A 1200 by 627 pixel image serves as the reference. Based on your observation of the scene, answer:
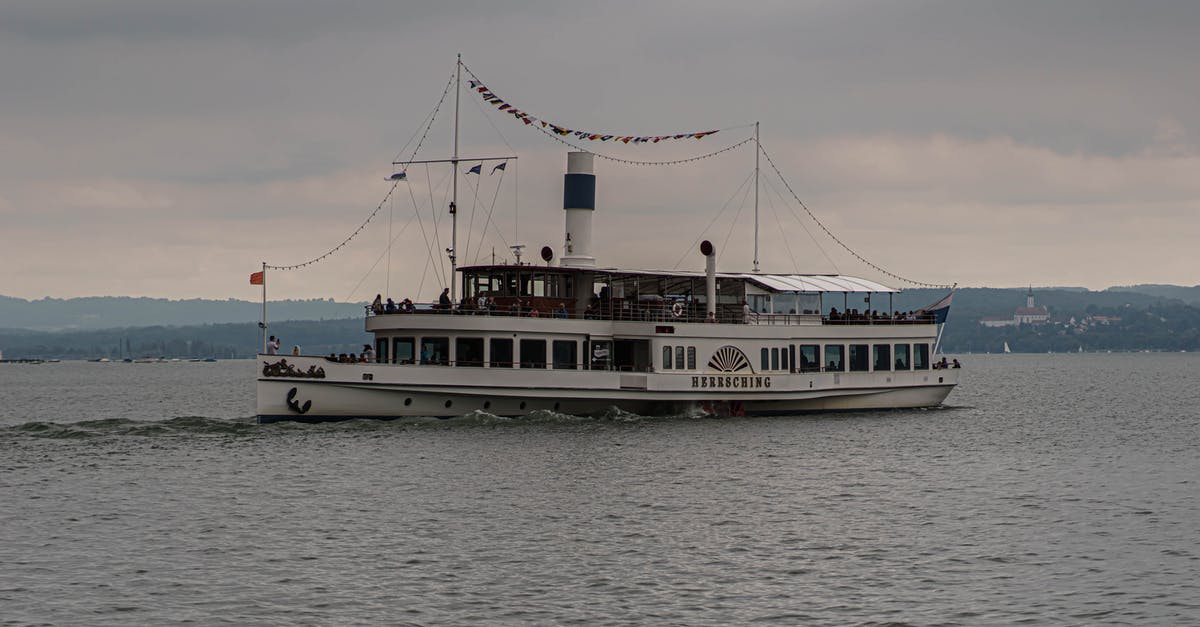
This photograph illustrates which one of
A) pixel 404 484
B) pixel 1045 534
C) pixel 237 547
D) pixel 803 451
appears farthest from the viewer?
pixel 803 451

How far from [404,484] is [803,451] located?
14836 millimetres

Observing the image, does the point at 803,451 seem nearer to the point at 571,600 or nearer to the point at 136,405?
the point at 571,600

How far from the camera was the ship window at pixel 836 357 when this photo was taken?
56.2m

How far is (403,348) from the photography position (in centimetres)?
4906

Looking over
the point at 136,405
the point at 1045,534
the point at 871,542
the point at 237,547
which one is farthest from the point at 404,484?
the point at 136,405

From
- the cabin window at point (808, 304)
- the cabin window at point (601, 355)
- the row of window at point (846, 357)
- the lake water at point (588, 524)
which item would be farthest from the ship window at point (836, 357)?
the cabin window at point (601, 355)

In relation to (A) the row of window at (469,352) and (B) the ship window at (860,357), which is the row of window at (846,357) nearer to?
(B) the ship window at (860,357)

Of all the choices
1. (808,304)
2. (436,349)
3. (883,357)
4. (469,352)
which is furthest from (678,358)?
(883,357)

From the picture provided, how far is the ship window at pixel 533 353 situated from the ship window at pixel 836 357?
524 inches

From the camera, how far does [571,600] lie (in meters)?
23.4

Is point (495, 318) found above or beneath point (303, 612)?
above

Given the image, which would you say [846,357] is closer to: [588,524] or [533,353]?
[533,353]

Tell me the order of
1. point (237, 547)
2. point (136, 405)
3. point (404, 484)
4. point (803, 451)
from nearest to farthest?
1. point (237, 547)
2. point (404, 484)
3. point (803, 451)
4. point (136, 405)

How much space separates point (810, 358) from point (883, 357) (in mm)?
4111
